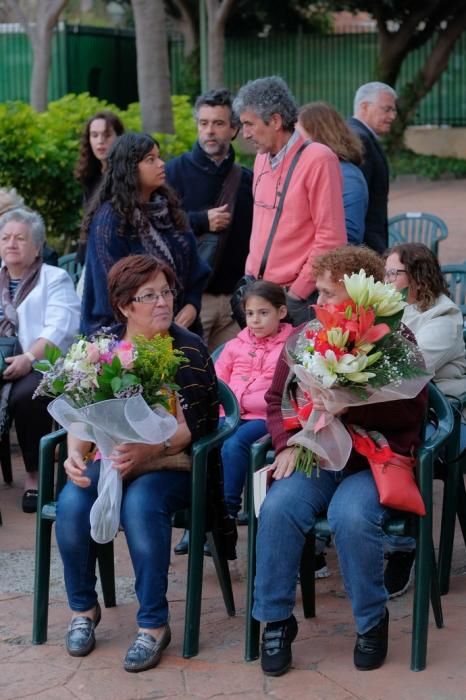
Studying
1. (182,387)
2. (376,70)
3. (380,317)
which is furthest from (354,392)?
(376,70)

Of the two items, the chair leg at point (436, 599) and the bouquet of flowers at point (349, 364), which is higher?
the bouquet of flowers at point (349, 364)

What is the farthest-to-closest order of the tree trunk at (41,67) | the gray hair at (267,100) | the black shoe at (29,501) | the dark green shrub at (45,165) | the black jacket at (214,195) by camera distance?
the tree trunk at (41,67) → the dark green shrub at (45,165) → the black jacket at (214,195) → the black shoe at (29,501) → the gray hair at (267,100)

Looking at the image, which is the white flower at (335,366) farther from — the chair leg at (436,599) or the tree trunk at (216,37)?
the tree trunk at (216,37)

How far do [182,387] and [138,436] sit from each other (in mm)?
357

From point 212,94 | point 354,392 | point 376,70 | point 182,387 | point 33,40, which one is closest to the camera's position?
point 354,392

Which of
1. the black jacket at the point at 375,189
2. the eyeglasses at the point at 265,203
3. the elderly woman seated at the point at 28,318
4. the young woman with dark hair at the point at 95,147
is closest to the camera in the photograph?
the eyeglasses at the point at 265,203

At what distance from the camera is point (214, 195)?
260 inches

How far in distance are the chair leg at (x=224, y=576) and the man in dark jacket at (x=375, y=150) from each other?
2.72 m

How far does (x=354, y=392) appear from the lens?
13.4 feet

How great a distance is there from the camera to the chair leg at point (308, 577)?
4.59m

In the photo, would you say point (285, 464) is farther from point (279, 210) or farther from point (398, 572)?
point (279, 210)

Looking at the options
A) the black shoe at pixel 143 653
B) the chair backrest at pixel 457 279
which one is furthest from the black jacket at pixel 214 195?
the black shoe at pixel 143 653

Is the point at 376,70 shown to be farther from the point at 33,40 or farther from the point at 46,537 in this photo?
the point at 46,537

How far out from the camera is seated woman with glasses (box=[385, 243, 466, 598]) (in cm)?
507
